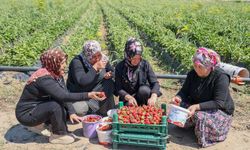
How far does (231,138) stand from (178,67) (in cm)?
357

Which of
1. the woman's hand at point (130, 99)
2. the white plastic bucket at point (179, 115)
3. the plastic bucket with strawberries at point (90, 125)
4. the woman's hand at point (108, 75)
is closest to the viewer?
the white plastic bucket at point (179, 115)

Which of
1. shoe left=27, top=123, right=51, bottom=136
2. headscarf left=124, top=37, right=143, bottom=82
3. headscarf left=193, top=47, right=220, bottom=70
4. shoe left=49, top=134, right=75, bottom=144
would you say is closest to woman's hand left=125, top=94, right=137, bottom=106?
headscarf left=124, top=37, right=143, bottom=82

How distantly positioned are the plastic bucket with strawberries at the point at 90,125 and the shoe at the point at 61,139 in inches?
8.8

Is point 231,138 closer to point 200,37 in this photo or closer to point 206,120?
point 206,120

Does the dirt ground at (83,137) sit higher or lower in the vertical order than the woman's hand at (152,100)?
lower

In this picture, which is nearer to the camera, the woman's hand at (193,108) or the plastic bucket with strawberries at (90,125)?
the woman's hand at (193,108)

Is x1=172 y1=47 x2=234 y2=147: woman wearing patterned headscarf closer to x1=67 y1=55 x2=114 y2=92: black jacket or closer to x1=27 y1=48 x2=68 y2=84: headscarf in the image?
x1=67 y1=55 x2=114 y2=92: black jacket

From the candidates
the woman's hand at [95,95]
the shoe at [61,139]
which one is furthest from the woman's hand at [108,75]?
the shoe at [61,139]

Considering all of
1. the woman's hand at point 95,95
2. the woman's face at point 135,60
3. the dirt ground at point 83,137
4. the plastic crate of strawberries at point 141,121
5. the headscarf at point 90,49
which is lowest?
the dirt ground at point 83,137

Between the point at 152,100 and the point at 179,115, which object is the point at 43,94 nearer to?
the point at 152,100

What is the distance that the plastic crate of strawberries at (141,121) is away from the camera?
14.1 feet

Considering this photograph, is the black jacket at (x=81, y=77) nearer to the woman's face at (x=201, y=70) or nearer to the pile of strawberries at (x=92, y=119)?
the pile of strawberries at (x=92, y=119)

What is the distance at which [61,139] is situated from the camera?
470cm

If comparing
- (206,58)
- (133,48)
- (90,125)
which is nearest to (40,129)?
(90,125)
